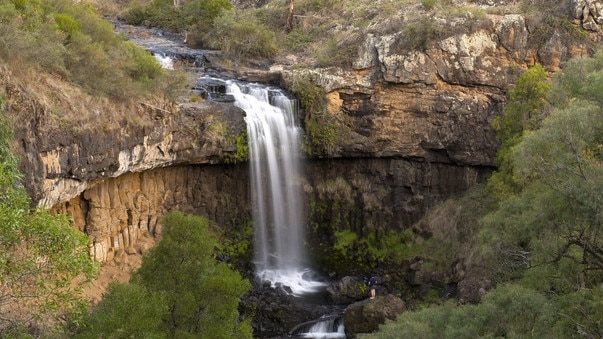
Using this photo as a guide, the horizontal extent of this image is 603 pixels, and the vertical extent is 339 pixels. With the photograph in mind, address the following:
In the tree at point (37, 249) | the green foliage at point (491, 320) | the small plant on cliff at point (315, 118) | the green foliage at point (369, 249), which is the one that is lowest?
the green foliage at point (369, 249)

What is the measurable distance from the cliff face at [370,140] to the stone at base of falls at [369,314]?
7.88m

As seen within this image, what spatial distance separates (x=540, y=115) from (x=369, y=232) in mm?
10197

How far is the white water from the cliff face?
0.92 m

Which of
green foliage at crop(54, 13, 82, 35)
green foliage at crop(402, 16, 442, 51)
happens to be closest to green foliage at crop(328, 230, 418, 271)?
green foliage at crop(402, 16, 442, 51)

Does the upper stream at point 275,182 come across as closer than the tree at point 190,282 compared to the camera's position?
No

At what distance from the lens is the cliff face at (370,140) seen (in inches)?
944

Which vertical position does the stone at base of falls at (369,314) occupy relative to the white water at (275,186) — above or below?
below

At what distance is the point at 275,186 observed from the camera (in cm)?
2834

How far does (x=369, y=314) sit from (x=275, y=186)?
27.4 ft

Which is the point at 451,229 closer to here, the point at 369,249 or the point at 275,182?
the point at 369,249

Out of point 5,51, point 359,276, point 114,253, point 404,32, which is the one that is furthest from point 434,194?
point 5,51

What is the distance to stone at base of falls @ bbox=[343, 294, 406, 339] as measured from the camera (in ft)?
72.3

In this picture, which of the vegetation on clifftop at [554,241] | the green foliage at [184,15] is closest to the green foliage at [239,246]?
the green foliage at [184,15]

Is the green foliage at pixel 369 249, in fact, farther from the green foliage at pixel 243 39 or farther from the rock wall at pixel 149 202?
the green foliage at pixel 243 39
